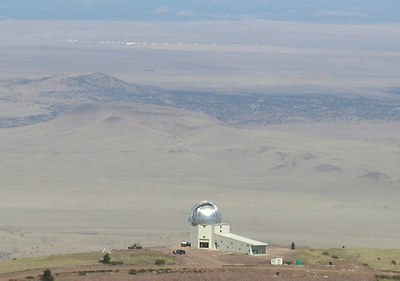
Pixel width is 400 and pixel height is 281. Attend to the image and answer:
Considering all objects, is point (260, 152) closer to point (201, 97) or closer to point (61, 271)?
point (201, 97)

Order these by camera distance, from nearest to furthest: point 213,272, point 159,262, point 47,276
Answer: point 47,276 < point 213,272 < point 159,262

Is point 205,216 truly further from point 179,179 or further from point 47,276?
point 179,179

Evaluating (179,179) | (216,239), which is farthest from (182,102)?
(216,239)

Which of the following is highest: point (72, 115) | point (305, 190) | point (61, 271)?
point (72, 115)

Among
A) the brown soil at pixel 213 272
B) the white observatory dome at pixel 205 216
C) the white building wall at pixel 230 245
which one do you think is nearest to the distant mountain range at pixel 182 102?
the white observatory dome at pixel 205 216

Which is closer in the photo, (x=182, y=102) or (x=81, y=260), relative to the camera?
(x=81, y=260)

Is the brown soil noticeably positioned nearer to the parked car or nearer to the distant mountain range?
the parked car

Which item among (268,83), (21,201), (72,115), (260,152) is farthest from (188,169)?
(268,83)

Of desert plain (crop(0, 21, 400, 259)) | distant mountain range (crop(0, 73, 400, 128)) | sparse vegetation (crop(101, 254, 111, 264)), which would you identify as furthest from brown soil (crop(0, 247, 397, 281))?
distant mountain range (crop(0, 73, 400, 128))
